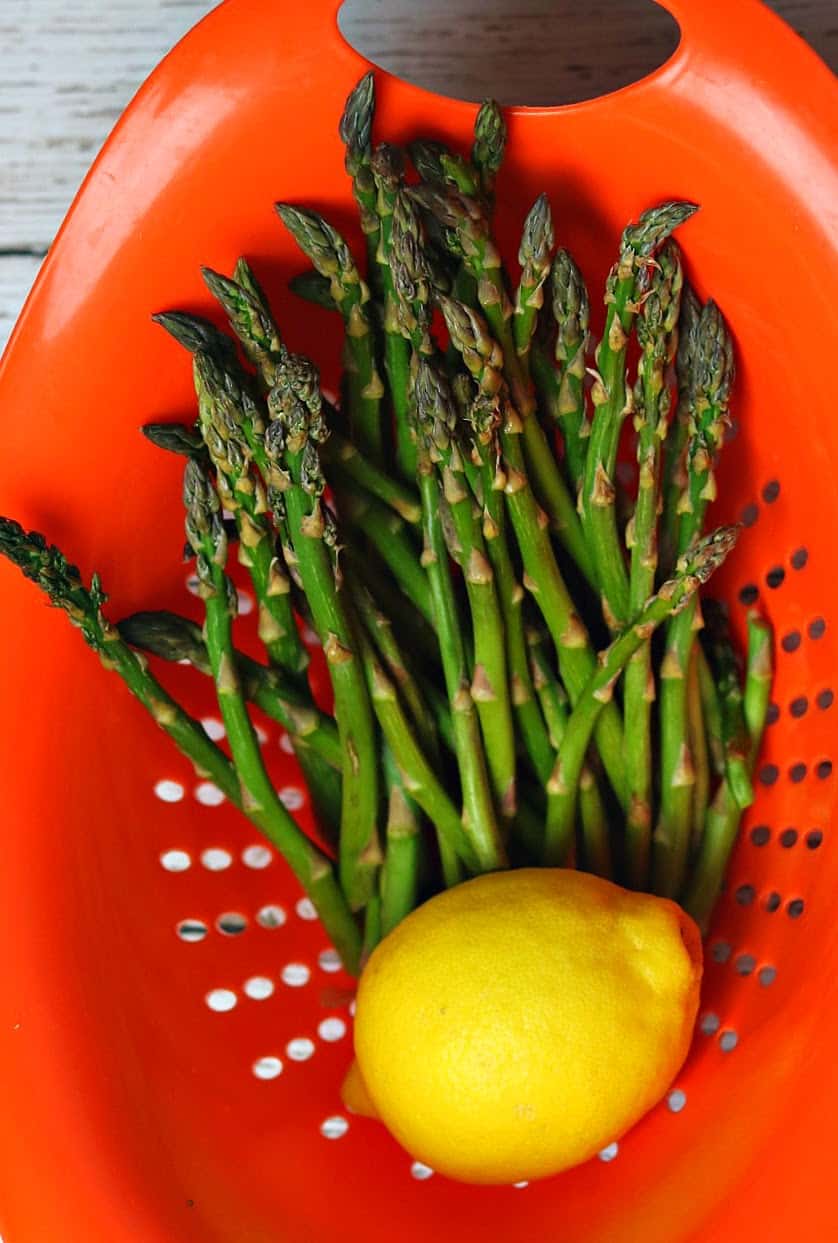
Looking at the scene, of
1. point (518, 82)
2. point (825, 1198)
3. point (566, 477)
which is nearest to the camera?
point (825, 1198)

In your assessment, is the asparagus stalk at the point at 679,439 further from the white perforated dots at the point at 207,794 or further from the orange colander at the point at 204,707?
the white perforated dots at the point at 207,794

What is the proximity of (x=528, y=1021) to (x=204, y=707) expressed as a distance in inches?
13.0

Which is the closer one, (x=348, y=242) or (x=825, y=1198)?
(x=825, y=1198)

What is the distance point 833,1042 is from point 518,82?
0.67m

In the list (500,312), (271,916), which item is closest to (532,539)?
(500,312)

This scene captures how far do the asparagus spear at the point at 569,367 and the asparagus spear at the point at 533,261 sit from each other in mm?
13

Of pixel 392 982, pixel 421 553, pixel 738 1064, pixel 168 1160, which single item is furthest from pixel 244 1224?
pixel 421 553

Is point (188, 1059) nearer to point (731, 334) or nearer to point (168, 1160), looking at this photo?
point (168, 1160)

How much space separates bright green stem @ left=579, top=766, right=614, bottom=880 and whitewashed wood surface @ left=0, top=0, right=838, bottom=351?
0.50m

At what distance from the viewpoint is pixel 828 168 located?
2.19ft

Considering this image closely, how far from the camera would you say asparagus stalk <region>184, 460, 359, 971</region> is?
2.27ft

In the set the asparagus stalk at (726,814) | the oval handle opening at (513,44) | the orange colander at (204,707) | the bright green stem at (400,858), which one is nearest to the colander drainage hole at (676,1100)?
the orange colander at (204,707)

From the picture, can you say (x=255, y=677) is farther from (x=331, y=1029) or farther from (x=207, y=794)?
(x=331, y=1029)

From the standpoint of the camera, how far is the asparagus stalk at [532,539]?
Result: 2.14 feet
